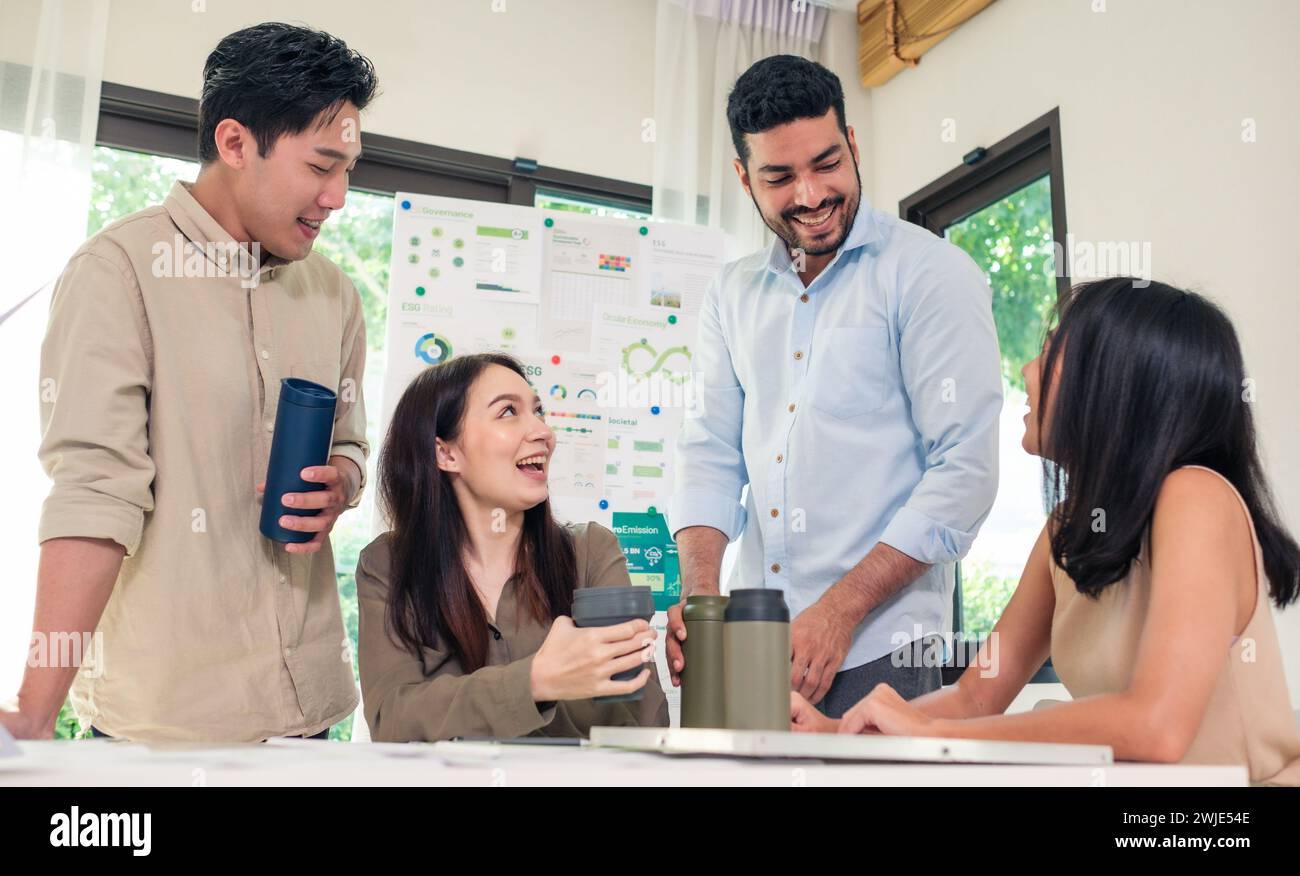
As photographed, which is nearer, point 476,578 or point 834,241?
point 476,578

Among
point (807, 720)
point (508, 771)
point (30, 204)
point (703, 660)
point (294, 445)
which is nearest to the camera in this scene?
point (508, 771)

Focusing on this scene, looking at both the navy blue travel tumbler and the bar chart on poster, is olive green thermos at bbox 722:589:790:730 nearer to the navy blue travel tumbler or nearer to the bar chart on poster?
the navy blue travel tumbler

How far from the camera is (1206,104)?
2.66 metres

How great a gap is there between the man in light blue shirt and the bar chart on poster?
4.46 feet

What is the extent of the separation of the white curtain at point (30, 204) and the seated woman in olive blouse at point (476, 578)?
60.1 inches

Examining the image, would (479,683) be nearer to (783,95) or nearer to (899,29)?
(783,95)

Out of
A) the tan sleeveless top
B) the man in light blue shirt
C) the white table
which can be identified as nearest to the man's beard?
the man in light blue shirt

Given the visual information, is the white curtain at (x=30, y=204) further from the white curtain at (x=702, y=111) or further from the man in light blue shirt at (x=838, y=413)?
the man in light blue shirt at (x=838, y=413)

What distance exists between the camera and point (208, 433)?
5.03 feet

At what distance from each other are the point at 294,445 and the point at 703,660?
24.3 inches

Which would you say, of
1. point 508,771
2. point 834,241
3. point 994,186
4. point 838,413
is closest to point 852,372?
point 838,413
